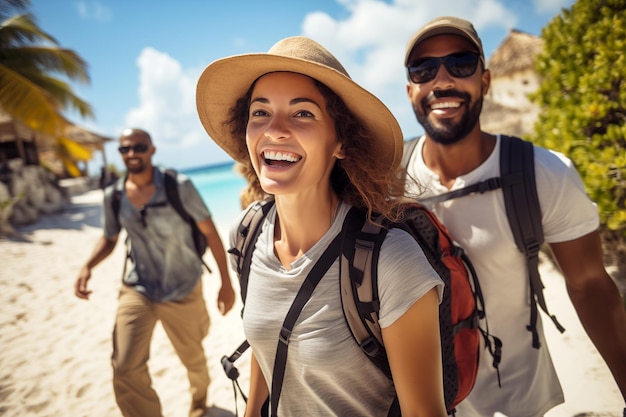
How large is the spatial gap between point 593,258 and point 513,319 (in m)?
0.47

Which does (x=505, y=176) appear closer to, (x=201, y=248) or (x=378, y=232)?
(x=378, y=232)

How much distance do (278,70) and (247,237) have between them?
835 millimetres

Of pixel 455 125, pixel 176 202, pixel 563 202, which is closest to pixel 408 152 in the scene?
pixel 455 125

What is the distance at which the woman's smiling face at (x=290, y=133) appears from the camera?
1.36m

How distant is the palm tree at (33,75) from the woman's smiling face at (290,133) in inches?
475

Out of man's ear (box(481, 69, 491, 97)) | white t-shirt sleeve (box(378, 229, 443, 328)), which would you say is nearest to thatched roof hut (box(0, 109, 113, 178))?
man's ear (box(481, 69, 491, 97))

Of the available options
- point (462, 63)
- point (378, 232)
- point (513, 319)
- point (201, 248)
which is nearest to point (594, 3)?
point (462, 63)

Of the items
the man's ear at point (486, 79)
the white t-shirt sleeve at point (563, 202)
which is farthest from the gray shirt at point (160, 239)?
the white t-shirt sleeve at point (563, 202)

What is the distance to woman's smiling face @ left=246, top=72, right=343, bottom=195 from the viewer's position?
4.45 feet

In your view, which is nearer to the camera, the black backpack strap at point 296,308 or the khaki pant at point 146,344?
the black backpack strap at point 296,308

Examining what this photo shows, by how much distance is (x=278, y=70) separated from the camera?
142 centimetres

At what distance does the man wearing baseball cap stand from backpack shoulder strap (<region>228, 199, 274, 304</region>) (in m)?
0.88

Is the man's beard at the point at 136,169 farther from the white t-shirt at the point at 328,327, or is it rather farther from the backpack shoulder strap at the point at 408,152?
the backpack shoulder strap at the point at 408,152

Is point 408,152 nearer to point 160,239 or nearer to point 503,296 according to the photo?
point 503,296
